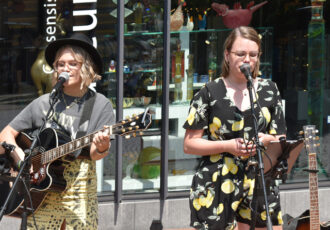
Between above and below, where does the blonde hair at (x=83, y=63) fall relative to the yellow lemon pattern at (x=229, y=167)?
above

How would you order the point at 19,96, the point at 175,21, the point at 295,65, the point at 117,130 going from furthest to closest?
the point at 295,65
the point at 175,21
the point at 19,96
the point at 117,130

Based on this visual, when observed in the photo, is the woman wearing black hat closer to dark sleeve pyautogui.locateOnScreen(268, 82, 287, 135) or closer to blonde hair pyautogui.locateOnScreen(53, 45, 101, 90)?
blonde hair pyautogui.locateOnScreen(53, 45, 101, 90)

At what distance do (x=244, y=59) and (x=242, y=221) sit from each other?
1.01 meters

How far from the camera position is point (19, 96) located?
263 inches

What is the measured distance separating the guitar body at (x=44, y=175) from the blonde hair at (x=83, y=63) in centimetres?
37

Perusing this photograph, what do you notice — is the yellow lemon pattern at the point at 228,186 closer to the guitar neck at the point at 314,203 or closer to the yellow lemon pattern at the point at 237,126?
the yellow lemon pattern at the point at 237,126

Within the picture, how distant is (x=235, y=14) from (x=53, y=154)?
374 centimetres

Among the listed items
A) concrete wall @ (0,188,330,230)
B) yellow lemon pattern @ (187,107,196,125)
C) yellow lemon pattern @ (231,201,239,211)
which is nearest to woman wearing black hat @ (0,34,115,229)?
yellow lemon pattern @ (187,107,196,125)

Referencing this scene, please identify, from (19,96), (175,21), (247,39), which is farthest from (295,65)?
(247,39)

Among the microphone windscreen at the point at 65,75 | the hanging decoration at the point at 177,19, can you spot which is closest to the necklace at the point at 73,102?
the microphone windscreen at the point at 65,75

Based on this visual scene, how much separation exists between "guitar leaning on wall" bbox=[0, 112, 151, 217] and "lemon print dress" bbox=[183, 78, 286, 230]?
42 cm

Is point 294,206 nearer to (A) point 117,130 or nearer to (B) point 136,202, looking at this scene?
(B) point 136,202

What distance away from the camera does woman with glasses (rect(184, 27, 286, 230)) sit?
4.27 meters

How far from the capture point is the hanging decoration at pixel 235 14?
292 inches
